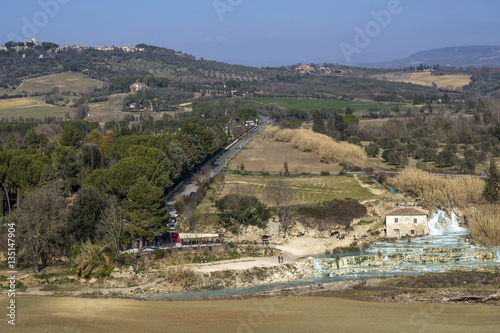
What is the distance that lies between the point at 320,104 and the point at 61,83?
83.5 metres

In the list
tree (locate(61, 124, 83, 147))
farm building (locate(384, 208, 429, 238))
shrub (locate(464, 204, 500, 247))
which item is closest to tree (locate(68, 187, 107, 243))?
farm building (locate(384, 208, 429, 238))

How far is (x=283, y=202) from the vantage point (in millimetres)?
46250

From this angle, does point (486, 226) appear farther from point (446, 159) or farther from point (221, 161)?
point (221, 161)

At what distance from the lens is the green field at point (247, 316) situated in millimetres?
27031

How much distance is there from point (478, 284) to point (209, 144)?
45.6 m

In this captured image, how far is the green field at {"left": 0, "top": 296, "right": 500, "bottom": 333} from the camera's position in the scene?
88.7 feet

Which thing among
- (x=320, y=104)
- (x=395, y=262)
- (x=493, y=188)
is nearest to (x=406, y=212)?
(x=395, y=262)

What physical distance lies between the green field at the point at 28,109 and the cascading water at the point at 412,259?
105097mm

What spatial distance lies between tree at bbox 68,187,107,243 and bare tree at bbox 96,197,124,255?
0.43 metres

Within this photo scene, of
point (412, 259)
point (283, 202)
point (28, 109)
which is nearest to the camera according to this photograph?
point (412, 259)

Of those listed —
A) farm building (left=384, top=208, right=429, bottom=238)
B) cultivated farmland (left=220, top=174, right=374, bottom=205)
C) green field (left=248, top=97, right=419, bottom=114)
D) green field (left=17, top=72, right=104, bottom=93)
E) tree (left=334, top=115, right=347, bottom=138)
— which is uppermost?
green field (left=17, top=72, right=104, bottom=93)

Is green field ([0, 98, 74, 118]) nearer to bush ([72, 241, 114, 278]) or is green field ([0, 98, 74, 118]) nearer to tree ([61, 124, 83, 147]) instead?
tree ([61, 124, 83, 147])

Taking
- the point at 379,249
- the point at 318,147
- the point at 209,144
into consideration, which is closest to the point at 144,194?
the point at 379,249

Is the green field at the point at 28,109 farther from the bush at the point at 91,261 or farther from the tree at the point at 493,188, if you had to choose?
the tree at the point at 493,188
